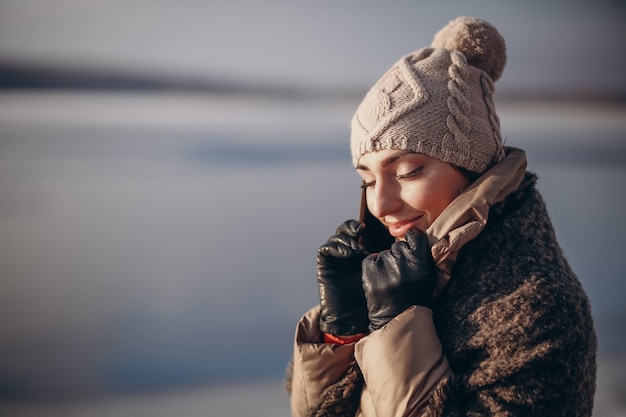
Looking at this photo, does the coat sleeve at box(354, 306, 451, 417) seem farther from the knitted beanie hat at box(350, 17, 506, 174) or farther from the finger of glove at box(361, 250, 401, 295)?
the knitted beanie hat at box(350, 17, 506, 174)

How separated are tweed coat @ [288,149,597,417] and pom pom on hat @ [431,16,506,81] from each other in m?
0.34

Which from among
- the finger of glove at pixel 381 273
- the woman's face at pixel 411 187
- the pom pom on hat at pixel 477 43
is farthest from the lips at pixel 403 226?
the pom pom on hat at pixel 477 43

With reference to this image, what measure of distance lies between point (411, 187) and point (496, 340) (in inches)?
12.9

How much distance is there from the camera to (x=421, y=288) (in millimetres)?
1003

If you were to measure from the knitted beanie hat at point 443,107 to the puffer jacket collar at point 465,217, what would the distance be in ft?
0.27

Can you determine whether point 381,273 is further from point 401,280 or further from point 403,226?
point 403,226

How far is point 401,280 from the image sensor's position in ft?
3.27

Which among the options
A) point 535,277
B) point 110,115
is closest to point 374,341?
point 535,277

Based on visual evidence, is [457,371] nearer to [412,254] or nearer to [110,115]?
[412,254]

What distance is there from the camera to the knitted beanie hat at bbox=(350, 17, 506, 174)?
112 centimetres

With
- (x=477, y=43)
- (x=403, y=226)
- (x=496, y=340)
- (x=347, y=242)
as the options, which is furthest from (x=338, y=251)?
(x=477, y=43)

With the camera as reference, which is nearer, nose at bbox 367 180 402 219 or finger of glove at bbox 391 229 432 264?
finger of glove at bbox 391 229 432 264

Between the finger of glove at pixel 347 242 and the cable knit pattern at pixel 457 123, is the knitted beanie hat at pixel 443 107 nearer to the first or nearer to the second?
the cable knit pattern at pixel 457 123

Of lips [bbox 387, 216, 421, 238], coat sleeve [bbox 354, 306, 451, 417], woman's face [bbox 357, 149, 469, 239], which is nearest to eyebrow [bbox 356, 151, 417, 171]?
woman's face [bbox 357, 149, 469, 239]
